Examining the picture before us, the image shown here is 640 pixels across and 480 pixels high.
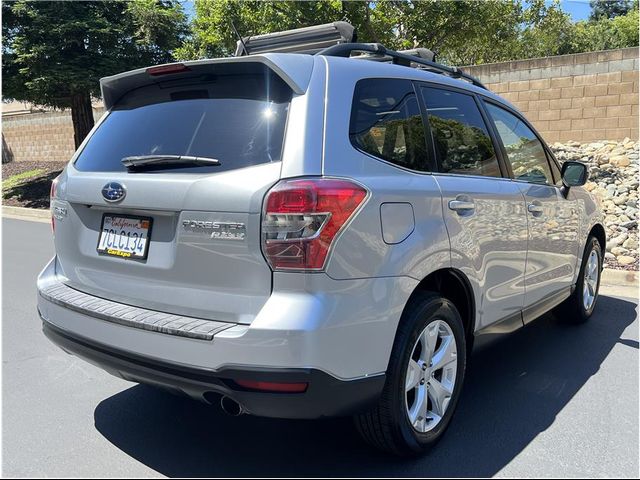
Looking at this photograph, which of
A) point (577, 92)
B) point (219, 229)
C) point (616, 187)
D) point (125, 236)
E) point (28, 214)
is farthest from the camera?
point (28, 214)

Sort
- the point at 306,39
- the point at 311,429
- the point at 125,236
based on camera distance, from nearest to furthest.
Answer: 1. the point at 125,236
2. the point at 311,429
3. the point at 306,39

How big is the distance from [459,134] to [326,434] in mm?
1895

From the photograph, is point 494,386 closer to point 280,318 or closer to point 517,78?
point 280,318

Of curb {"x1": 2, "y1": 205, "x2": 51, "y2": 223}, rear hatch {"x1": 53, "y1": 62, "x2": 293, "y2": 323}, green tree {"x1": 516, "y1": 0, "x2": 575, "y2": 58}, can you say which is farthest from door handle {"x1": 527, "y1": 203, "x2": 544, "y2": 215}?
green tree {"x1": 516, "y1": 0, "x2": 575, "y2": 58}

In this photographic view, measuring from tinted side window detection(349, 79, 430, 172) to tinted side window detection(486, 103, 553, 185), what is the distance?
3.38 ft

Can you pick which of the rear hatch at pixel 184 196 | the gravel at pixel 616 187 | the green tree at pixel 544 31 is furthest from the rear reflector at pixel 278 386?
the green tree at pixel 544 31

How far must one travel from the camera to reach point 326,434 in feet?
10.1

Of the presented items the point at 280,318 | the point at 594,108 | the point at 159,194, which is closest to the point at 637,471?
the point at 280,318

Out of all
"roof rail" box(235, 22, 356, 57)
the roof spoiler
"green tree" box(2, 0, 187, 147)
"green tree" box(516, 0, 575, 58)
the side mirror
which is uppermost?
"green tree" box(516, 0, 575, 58)

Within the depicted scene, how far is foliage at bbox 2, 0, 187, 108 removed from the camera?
15.4 m

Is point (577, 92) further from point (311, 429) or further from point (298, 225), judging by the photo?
point (298, 225)

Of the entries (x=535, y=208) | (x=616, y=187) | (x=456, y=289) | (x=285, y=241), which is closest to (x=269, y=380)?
(x=285, y=241)

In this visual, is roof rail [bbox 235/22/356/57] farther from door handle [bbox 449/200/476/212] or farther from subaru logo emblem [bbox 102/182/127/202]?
subaru logo emblem [bbox 102/182/127/202]

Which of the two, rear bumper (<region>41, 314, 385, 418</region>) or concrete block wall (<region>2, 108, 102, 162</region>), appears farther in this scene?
concrete block wall (<region>2, 108, 102, 162</region>)
